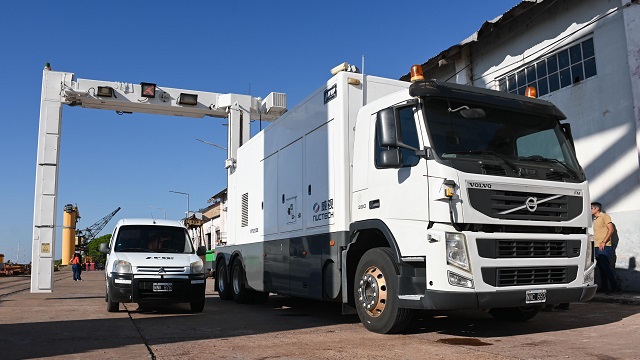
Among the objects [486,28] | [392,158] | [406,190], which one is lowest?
[406,190]

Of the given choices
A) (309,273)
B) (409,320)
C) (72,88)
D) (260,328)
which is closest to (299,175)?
(309,273)

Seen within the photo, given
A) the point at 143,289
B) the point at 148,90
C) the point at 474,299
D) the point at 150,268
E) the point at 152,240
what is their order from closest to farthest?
the point at 474,299 → the point at 143,289 → the point at 150,268 → the point at 152,240 → the point at 148,90

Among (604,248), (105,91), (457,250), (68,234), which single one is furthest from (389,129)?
(68,234)

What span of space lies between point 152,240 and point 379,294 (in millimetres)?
5690

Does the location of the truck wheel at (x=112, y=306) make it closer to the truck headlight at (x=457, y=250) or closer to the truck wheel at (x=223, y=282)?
the truck wheel at (x=223, y=282)

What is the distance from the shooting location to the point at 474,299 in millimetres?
6090

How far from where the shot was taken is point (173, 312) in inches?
412

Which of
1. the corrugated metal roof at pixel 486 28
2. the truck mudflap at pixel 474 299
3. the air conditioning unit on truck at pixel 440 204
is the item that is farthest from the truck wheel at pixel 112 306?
the corrugated metal roof at pixel 486 28

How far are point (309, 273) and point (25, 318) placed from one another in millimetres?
4768

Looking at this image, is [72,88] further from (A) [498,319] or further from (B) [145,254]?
(A) [498,319]

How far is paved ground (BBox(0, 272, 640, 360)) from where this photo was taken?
19.2ft

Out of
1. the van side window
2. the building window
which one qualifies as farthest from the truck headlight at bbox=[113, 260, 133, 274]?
the building window

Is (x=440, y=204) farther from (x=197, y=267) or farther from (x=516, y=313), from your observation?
(x=197, y=267)

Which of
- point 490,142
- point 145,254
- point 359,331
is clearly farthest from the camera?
point 145,254
